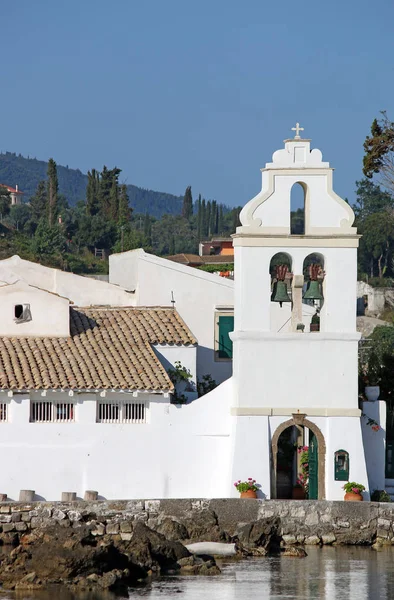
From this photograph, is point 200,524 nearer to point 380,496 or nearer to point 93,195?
point 380,496

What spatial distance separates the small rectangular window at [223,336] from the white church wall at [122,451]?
5387mm

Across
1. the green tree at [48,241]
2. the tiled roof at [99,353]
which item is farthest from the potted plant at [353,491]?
the green tree at [48,241]

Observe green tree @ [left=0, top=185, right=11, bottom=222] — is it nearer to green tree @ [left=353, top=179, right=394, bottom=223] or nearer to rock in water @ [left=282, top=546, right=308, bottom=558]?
green tree @ [left=353, top=179, right=394, bottom=223]

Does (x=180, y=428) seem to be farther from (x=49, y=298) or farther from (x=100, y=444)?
(x=49, y=298)

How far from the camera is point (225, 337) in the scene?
1446 inches

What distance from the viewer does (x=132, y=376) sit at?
101ft

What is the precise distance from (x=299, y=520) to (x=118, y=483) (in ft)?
13.0

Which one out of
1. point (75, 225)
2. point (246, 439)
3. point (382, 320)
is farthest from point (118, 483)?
point (75, 225)

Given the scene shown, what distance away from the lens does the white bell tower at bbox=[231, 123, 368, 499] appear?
3052 cm

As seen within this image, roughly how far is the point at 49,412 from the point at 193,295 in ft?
25.3

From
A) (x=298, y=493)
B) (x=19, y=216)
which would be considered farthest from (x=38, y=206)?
(x=298, y=493)

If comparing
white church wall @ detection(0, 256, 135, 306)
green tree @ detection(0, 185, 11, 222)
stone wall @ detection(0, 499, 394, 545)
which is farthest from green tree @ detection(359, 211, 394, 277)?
stone wall @ detection(0, 499, 394, 545)

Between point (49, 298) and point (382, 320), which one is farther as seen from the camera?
point (382, 320)

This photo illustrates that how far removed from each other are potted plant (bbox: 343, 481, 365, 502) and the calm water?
193 centimetres
